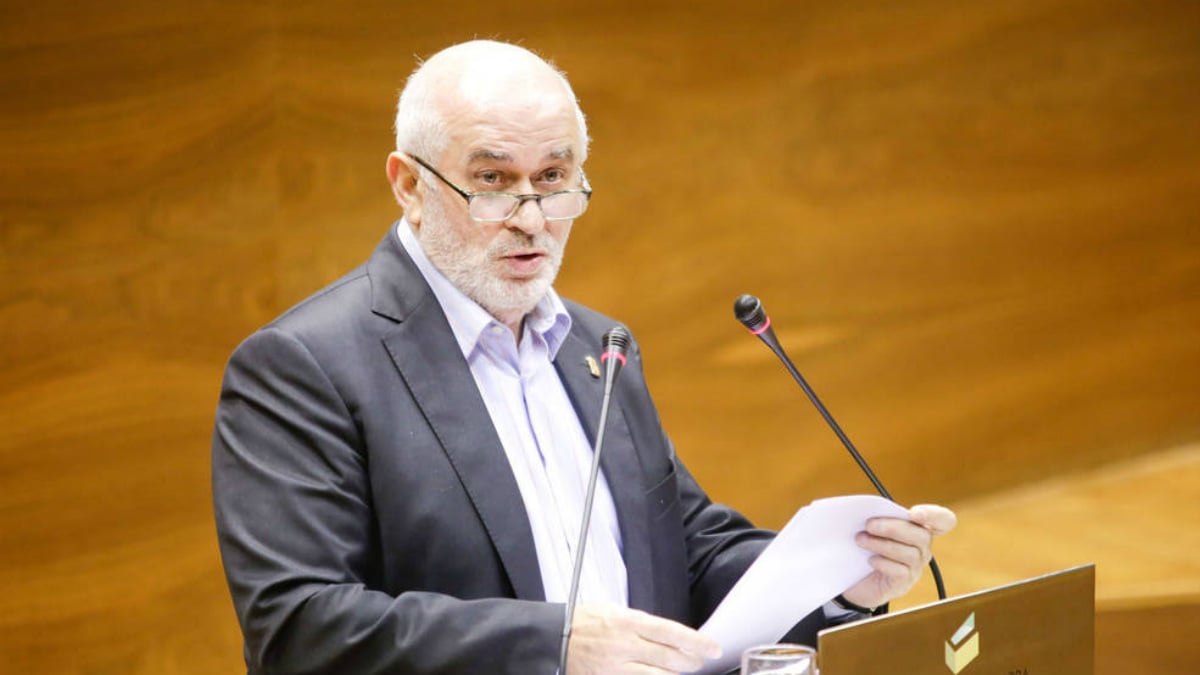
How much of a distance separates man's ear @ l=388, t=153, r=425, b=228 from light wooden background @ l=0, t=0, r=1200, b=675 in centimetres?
119

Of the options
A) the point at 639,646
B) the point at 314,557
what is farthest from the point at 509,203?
the point at 639,646

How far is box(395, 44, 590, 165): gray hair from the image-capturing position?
6.80 ft

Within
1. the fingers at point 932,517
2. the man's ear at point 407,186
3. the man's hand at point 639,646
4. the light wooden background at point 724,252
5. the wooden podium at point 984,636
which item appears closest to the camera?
the wooden podium at point 984,636

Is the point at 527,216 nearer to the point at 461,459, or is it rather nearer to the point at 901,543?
the point at 461,459

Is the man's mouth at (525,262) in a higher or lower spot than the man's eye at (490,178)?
lower

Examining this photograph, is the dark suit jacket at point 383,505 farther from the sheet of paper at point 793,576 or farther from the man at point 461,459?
the sheet of paper at point 793,576

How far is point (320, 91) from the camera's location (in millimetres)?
3316

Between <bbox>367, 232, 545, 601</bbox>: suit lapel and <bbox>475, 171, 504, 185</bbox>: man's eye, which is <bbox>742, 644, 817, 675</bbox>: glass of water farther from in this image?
<bbox>475, 171, 504, 185</bbox>: man's eye

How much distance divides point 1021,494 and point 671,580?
192 centimetres

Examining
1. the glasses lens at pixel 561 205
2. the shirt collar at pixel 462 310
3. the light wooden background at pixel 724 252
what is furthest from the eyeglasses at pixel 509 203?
the light wooden background at pixel 724 252

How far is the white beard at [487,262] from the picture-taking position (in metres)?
2.06

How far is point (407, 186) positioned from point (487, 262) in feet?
0.62

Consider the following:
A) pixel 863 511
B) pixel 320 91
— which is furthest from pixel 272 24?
pixel 863 511

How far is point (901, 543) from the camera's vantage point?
192 centimetres
